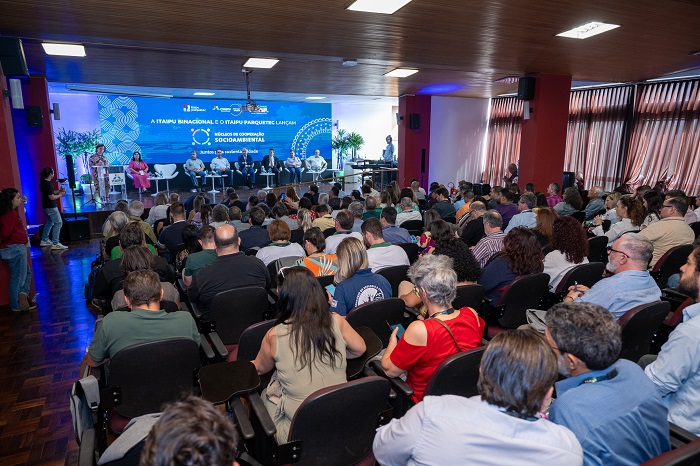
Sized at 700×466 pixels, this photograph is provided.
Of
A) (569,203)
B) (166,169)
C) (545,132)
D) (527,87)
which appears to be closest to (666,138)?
(545,132)

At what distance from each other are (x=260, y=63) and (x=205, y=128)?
11.0 m

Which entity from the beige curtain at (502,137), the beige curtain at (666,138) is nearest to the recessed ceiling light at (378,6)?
the beige curtain at (666,138)

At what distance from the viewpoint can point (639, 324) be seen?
2.72m

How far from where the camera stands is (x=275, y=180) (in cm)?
1859

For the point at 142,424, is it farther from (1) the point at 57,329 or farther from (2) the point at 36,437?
(1) the point at 57,329

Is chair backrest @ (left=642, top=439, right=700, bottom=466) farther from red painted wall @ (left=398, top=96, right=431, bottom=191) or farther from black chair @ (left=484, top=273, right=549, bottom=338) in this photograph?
red painted wall @ (left=398, top=96, right=431, bottom=191)

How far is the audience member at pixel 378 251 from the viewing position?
13.6ft

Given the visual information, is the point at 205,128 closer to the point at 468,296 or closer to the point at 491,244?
the point at 491,244

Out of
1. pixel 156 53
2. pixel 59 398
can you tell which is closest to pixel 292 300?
pixel 59 398

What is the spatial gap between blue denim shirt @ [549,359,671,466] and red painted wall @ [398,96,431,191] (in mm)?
12577

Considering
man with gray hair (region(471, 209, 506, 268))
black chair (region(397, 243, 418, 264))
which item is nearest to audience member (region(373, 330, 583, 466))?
man with gray hair (region(471, 209, 506, 268))

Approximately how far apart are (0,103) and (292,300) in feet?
17.8

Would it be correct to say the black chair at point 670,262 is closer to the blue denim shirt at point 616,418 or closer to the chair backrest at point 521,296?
the chair backrest at point 521,296

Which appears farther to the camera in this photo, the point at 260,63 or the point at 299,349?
the point at 260,63
